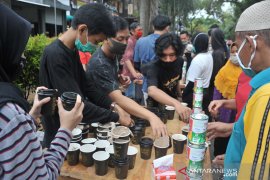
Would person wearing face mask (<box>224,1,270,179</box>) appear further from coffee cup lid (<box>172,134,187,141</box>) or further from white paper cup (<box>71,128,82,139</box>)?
white paper cup (<box>71,128,82,139</box>)

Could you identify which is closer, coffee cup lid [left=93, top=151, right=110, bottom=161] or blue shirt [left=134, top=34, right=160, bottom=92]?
coffee cup lid [left=93, top=151, right=110, bottom=161]

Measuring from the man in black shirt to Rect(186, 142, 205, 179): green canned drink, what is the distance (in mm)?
822

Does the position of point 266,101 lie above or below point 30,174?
above

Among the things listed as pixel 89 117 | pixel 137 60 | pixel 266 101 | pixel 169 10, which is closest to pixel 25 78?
pixel 137 60

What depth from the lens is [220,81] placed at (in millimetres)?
3420

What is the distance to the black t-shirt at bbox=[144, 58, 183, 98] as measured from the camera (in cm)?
298

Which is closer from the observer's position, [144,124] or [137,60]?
[144,124]

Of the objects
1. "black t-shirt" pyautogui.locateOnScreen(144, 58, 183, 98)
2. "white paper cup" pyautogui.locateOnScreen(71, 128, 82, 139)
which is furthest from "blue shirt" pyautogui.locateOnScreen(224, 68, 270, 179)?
"black t-shirt" pyautogui.locateOnScreen(144, 58, 183, 98)

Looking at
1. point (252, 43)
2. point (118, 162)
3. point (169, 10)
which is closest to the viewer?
point (252, 43)

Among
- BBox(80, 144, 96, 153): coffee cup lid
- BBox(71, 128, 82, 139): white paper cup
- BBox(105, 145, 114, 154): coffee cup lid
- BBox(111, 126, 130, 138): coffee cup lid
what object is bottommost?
BBox(105, 145, 114, 154): coffee cup lid

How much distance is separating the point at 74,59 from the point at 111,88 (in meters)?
0.54

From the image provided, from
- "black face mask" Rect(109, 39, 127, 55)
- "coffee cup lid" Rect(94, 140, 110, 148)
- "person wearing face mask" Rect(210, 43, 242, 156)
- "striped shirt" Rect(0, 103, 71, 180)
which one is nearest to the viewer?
"striped shirt" Rect(0, 103, 71, 180)

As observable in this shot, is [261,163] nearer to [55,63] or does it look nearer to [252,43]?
[252,43]

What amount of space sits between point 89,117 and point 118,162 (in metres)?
0.57
